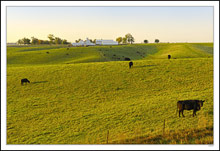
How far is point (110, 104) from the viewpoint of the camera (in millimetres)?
22953

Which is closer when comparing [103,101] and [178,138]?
[178,138]

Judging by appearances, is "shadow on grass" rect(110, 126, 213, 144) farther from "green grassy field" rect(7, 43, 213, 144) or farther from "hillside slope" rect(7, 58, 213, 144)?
"hillside slope" rect(7, 58, 213, 144)

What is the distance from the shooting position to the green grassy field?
1498cm

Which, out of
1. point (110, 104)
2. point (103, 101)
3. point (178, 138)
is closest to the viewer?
point (178, 138)

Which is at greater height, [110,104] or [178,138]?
[110,104]

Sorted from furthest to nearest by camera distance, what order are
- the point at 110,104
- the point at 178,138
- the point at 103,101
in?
the point at 103,101
the point at 110,104
the point at 178,138

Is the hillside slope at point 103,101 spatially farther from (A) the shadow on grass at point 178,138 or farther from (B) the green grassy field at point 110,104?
(A) the shadow on grass at point 178,138

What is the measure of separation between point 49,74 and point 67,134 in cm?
2356

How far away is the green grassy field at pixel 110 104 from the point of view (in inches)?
590

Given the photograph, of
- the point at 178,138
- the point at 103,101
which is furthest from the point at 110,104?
the point at 178,138

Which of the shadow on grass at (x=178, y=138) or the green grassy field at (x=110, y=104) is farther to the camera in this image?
the green grassy field at (x=110, y=104)

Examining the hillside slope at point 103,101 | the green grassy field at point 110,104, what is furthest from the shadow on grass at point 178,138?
the hillside slope at point 103,101

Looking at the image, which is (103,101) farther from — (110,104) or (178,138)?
(178,138)

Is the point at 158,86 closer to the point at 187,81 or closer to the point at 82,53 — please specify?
the point at 187,81
